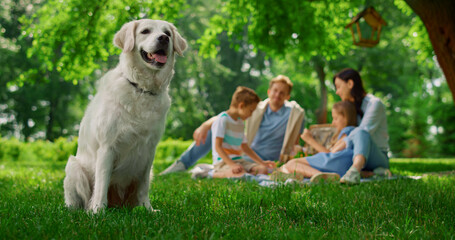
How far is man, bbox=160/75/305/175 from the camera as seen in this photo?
6.59 meters

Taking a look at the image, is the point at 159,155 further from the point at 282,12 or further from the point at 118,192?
the point at 118,192

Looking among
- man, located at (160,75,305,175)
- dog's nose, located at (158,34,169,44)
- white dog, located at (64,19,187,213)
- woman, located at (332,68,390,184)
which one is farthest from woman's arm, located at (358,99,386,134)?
dog's nose, located at (158,34,169,44)

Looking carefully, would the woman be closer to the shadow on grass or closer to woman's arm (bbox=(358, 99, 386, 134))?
woman's arm (bbox=(358, 99, 386, 134))

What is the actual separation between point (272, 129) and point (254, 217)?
14.1ft

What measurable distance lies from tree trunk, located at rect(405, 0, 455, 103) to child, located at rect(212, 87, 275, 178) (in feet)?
8.12

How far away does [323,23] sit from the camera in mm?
9109

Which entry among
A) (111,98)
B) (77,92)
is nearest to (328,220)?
(111,98)

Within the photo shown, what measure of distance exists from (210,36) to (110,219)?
6.84 m

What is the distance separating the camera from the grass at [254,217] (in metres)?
2.09

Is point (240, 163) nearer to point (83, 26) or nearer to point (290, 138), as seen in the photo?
point (290, 138)

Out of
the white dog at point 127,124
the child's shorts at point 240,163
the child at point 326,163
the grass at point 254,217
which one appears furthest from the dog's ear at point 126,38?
the child's shorts at point 240,163

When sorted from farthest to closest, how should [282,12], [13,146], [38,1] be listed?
[38,1]
[13,146]
[282,12]

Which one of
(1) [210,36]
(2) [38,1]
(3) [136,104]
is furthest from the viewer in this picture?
(2) [38,1]

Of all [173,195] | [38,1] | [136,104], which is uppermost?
[38,1]
